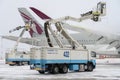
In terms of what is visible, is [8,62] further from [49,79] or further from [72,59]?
[49,79]

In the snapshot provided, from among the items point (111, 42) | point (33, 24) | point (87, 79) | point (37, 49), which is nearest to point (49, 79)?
point (87, 79)

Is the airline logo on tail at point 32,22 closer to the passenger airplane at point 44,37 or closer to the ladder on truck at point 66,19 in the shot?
the passenger airplane at point 44,37

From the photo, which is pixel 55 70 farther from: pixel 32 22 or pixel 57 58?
pixel 32 22

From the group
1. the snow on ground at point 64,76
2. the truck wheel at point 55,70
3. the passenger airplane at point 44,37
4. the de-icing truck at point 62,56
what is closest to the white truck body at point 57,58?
the de-icing truck at point 62,56

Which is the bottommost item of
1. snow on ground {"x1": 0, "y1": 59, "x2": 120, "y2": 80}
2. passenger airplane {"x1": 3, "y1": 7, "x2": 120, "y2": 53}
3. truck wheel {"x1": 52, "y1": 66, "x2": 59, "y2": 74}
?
snow on ground {"x1": 0, "y1": 59, "x2": 120, "y2": 80}

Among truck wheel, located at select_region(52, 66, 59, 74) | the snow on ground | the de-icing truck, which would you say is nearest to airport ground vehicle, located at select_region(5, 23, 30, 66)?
the de-icing truck

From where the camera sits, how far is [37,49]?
109 feet

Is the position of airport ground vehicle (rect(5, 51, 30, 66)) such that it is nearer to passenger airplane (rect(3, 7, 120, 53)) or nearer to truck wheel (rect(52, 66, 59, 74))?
passenger airplane (rect(3, 7, 120, 53))

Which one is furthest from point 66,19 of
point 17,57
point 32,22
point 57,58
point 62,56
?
point 32,22

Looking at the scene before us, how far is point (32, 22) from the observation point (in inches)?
2739

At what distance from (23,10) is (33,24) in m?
5.20

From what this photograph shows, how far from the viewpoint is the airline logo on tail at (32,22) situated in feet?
233

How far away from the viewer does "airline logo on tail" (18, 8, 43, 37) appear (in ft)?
233

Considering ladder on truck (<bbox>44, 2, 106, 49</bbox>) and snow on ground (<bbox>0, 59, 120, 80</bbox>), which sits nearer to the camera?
snow on ground (<bbox>0, 59, 120, 80</bbox>)
